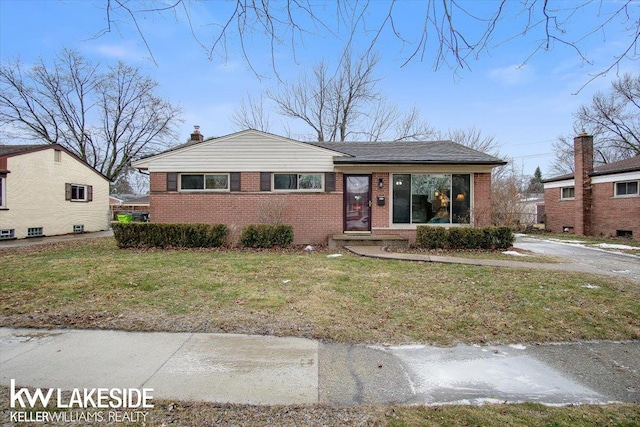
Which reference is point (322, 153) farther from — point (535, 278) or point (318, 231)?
point (535, 278)

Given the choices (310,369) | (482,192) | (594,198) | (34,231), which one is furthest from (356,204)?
(34,231)

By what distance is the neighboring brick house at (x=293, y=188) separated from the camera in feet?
40.7

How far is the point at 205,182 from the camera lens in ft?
41.3

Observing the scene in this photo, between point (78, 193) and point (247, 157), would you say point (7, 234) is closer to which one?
point (78, 193)

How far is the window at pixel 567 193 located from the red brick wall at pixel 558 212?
195mm

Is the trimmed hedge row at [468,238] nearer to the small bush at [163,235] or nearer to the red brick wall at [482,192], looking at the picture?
the red brick wall at [482,192]

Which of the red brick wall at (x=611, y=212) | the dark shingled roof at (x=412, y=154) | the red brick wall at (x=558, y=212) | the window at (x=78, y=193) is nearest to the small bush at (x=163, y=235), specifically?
the dark shingled roof at (x=412, y=154)

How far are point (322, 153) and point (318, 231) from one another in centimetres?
289

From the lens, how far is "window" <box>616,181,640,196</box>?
51.1 ft

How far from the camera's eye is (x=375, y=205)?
40.8 ft

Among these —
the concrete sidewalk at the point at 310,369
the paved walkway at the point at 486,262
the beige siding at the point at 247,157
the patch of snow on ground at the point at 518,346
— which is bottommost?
the patch of snow on ground at the point at 518,346

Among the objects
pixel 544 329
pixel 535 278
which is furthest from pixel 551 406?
pixel 535 278

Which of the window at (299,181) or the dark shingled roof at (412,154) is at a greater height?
the dark shingled roof at (412,154)

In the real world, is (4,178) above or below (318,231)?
above
